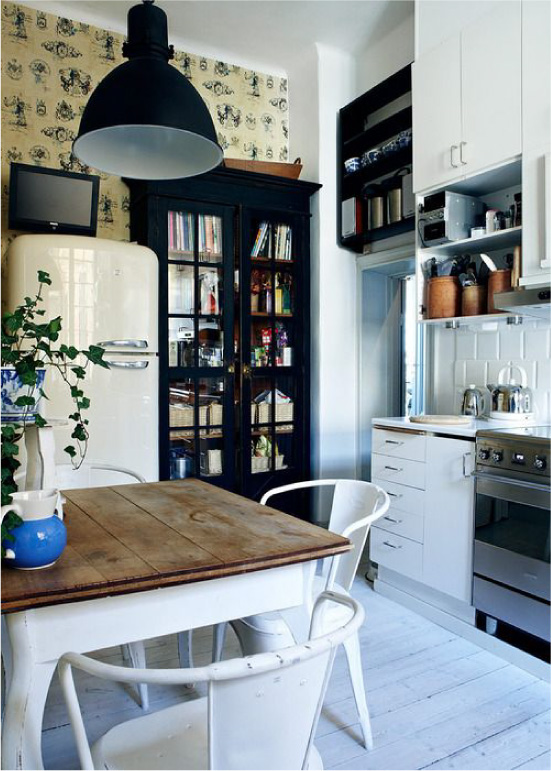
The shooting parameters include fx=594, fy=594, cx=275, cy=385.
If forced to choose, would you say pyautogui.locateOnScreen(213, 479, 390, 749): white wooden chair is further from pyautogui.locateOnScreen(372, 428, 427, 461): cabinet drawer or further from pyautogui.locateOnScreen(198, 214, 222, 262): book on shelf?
pyautogui.locateOnScreen(198, 214, 222, 262): book on shelf

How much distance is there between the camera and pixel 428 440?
2.81 meters

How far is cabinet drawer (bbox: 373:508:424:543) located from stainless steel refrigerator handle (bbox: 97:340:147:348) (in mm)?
1583

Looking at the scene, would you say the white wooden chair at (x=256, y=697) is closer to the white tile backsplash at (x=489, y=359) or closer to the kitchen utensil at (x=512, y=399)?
the kitchen utensil at (x=512, y=399)

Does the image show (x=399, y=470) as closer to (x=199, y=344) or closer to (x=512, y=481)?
(x=512, y=481)

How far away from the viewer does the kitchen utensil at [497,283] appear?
2.75 m

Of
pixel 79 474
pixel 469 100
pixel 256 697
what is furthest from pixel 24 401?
pixel 469 100

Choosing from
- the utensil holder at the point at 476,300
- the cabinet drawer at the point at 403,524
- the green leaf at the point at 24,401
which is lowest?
the cabinet drawer at the point at 403,524

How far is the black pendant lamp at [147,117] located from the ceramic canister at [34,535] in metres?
1.12

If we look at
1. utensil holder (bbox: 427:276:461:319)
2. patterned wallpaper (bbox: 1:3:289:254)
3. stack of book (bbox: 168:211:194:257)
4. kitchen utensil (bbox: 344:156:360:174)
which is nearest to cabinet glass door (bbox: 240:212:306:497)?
stack of book (bbox: 168:211:194:257)

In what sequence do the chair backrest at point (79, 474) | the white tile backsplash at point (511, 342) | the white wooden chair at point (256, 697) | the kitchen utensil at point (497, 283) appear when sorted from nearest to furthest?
the white wooden chair at point (256, 697) < the chair backrest at point (79, 474) < the kitchen utensil at point (497, 283) < the white tile backsplash at point (511, 342)

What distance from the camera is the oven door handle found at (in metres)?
2.28

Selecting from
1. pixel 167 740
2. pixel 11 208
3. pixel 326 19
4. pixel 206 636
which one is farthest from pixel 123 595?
pixel 326 19

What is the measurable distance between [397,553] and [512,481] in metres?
0.82

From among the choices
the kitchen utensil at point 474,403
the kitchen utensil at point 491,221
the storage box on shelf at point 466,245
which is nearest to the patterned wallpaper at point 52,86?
the storage box on shelf at point 466,245
